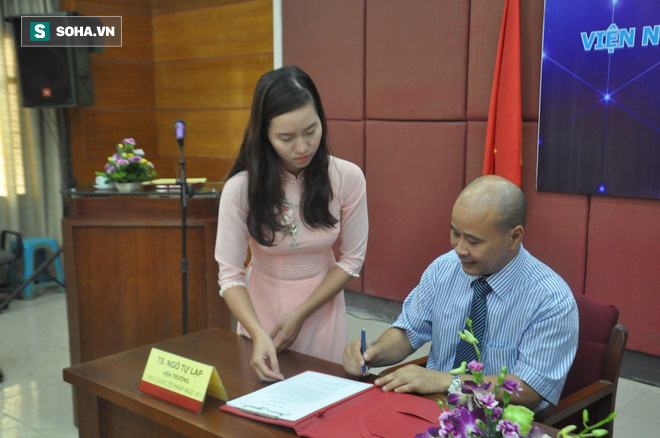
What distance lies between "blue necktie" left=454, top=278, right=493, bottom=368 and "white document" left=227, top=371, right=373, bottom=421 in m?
0.28

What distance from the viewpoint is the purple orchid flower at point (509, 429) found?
68 cm

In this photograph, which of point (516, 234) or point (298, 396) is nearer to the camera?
point (298, 396)

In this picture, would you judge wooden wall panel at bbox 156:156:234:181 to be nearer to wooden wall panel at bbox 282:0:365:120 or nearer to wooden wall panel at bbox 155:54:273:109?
wooden wall panel at bbox 155:54:273:109

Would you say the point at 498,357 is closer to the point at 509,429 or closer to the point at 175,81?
the point at 509,429

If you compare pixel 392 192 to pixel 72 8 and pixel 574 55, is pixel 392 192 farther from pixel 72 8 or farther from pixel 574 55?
pixel 72 8

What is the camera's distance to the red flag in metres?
3.29

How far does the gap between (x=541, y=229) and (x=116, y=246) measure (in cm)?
216

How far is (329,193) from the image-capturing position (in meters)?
1.65

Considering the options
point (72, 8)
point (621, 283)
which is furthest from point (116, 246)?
point (72, 8)

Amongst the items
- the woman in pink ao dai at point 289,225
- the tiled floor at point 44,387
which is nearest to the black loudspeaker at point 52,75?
the tiled floor at point 44,387

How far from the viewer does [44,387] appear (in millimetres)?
3137

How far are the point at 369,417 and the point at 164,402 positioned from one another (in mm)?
430

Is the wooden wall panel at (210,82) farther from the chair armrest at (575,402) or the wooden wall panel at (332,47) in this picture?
the chair armrest at (575,402)

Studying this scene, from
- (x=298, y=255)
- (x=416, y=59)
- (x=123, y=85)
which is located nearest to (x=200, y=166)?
(x=123, y=85)
